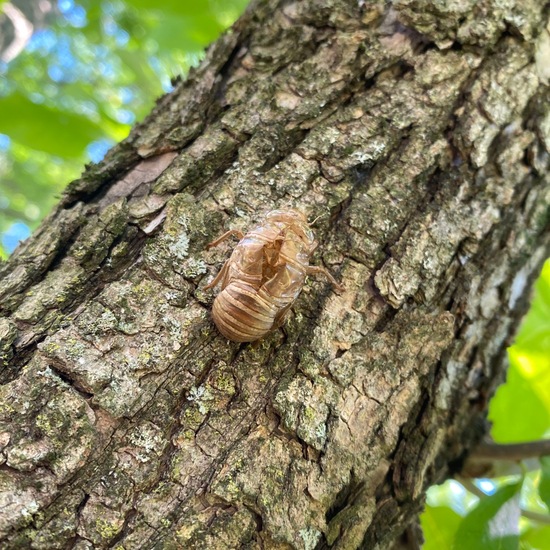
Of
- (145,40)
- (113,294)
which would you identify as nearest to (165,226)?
(113,294)

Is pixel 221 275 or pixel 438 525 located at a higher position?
pixel 221 275

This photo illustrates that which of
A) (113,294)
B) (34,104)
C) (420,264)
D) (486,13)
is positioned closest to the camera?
(113,294)

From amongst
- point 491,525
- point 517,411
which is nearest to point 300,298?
point 491,525

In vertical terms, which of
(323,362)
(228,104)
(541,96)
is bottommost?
(323,362)

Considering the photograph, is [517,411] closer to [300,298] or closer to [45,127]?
[300,298]

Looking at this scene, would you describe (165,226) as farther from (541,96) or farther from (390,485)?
(541,96)

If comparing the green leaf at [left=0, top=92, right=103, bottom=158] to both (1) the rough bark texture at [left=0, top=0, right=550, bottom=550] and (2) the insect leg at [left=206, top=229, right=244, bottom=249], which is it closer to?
(1) the rough bark texture at [left=0, top=0, right=550, bottom=550]
